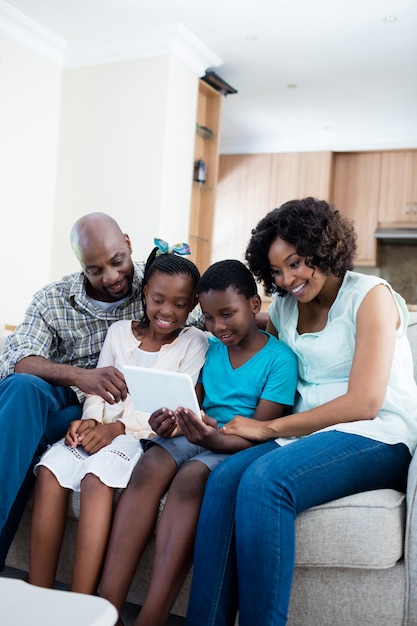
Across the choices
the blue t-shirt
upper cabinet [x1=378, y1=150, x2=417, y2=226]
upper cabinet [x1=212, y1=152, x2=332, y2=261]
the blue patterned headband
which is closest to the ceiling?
upper cabinet [x1=378, y1=150, x2=417, y2=226]

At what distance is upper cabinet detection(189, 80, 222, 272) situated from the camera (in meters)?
4.91

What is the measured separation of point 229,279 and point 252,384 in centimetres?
27

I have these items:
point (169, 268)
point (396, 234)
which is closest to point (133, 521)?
point (169, 268)

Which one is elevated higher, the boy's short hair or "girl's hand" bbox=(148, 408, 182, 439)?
the boy's short hair

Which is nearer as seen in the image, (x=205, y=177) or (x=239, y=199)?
(x=205, y=177)

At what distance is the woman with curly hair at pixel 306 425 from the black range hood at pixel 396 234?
4.70 meters

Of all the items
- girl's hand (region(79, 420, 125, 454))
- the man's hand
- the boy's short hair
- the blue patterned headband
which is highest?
the blue patterned headband

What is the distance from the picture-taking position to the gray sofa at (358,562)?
49.5 inches

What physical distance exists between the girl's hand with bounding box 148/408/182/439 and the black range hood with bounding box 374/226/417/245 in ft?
16.7

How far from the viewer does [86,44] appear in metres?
4.38

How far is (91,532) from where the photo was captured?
4.43 feet

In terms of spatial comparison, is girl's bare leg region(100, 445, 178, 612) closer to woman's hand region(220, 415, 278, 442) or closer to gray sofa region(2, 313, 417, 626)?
woman's hand region(220, 415, 278, 442)

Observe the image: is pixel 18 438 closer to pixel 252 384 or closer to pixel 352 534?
pixel 252 384

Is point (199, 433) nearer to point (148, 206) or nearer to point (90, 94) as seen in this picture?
point (148, 206)
